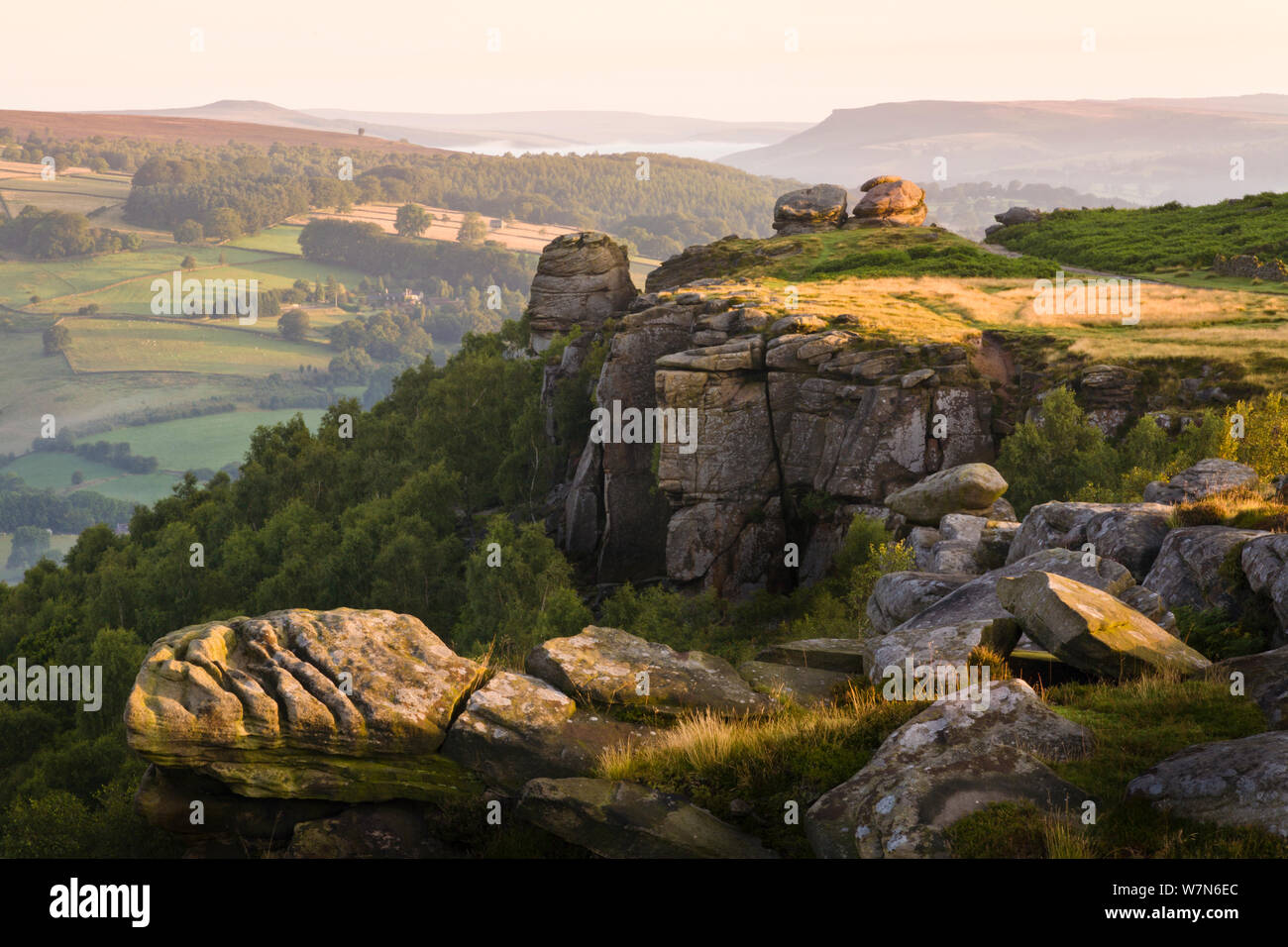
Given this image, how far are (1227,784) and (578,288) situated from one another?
80450 millimetres

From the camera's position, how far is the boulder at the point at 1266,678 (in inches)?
559

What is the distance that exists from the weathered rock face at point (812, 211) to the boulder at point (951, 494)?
71166mm

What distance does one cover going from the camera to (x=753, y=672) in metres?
19.7

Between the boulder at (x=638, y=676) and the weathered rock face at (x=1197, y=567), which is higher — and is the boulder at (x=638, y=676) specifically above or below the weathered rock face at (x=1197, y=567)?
below

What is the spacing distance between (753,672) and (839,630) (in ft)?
59.8

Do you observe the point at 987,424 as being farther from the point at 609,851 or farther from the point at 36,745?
the point at 36,745

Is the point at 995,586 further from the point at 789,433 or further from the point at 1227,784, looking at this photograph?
the point at 789,433

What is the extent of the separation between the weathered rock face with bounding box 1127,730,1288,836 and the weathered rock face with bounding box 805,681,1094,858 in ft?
3.44

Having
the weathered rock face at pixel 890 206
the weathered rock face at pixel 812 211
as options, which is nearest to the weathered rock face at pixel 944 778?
the weathered rock face at pixel 812 211
